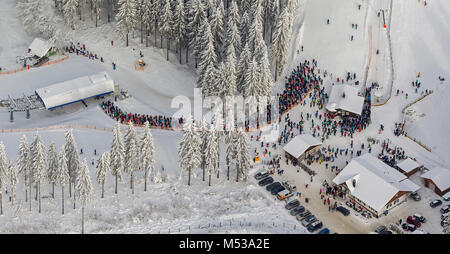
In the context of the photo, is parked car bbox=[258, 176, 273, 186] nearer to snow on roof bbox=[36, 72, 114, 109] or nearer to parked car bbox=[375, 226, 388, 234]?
parked car bbox=[375, 226, 388, 234]

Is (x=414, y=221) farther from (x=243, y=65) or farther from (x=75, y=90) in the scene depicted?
(x=75, y=90)

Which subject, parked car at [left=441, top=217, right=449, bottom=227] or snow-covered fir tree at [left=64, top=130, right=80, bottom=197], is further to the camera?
snow-covered fir tree at [left=64, top=130, right=80, bottom=197]

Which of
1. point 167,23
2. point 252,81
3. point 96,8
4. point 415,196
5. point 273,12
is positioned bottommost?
point 415,196

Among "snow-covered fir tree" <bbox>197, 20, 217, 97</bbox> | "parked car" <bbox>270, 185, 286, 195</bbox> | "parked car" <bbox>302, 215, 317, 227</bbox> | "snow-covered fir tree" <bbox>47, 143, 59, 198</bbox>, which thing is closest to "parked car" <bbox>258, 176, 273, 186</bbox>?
"parked car" <bbox>270, 185, 286, 195</bbox>

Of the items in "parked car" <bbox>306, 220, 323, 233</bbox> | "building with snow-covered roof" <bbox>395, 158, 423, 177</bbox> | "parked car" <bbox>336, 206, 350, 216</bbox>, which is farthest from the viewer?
"building with snow-covered roof" <bbox>395, 158, 423, 177</bbox>

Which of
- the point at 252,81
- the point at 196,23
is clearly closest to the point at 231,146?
the point at 252,81

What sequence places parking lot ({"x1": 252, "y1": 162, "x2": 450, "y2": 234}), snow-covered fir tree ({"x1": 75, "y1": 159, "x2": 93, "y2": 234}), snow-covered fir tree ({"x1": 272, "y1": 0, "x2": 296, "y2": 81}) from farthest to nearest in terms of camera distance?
snow-covered fir tree ({"x1": 272, "y1": 0, "x2": 296, "y2": 81})
parking lot ({"x1": 252, "y1": 162, "x2": 450, "y2": 234})
snow-covered fir tree ({"x1": 75, "y1": 159, "x2": 93, "y2": 234})

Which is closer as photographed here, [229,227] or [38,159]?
[229,227]
